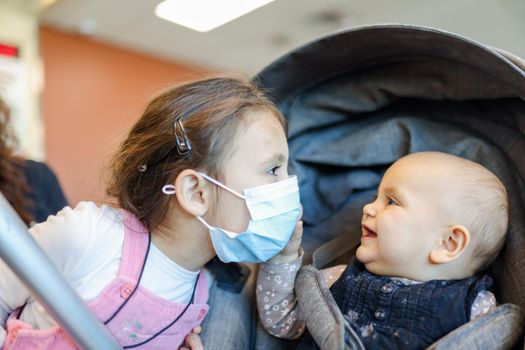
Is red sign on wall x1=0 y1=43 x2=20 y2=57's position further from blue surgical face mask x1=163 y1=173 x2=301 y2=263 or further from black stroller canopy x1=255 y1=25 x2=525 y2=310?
blue surgical face mask x1=163 y1=173 x2=301 y2=263

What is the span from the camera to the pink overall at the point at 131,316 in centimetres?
83

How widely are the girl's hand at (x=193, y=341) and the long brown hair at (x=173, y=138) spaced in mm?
219

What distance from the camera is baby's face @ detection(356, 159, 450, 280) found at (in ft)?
2.83

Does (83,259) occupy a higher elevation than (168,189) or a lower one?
lower

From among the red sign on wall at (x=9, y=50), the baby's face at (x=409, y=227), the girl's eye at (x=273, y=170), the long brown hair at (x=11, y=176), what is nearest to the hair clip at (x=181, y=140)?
the girl's eye at (x=273, y=170)

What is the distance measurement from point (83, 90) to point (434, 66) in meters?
3.73

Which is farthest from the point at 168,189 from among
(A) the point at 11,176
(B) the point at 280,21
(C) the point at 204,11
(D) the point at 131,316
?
(B) the point at 280,21

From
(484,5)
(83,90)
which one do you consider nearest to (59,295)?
(484,5)

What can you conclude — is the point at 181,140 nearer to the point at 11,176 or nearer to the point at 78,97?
the point at 11,176

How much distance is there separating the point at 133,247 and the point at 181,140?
21cm

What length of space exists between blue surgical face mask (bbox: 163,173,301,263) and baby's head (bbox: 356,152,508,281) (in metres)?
0.16

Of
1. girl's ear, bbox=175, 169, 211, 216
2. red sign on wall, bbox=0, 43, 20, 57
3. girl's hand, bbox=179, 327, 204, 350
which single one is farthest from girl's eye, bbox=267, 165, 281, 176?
red sign on wall, bbox=0, 43, 20, 57

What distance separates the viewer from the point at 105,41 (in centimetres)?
434

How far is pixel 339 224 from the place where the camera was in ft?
3.66
